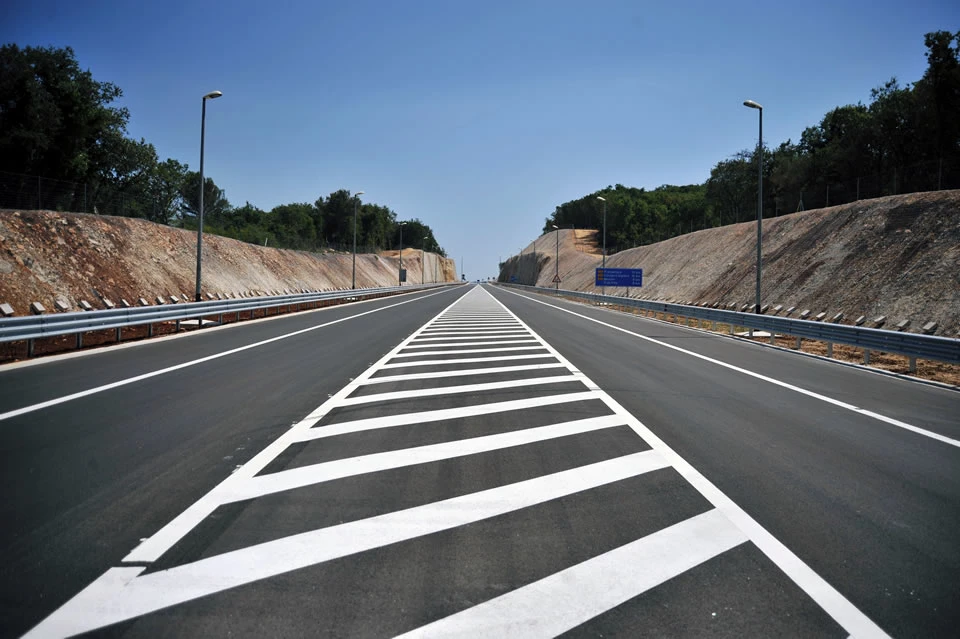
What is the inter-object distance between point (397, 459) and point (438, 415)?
6.24 feet

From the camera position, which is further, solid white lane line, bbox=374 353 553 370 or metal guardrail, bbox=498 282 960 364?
solid white lane line, bbox=374 353 553 370

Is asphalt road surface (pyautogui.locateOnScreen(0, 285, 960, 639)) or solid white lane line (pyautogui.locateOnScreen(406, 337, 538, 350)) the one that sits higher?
solid white lane line (pyautogui.locateOnScreen(406, 337, 538, 350))

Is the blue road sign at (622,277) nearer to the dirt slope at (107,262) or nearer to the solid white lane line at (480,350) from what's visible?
the dirt slope at (107,262)

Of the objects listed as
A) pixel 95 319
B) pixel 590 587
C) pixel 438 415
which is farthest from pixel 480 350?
pixel 590 587

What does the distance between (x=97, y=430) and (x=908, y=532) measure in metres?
7.42

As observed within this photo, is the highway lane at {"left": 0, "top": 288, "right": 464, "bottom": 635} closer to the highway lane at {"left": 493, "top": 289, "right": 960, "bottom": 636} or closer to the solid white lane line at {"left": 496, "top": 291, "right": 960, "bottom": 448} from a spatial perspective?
the highway lane at {"left": 493, "top": 289, "right": 960, "bottom": 636}

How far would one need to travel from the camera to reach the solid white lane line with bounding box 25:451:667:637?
9.97 feet

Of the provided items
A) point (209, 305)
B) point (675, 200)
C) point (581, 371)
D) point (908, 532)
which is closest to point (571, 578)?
point (908, 532)

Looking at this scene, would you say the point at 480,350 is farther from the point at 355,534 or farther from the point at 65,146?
the point at 65,146

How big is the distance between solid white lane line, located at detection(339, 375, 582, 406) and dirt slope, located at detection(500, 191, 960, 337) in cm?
1596

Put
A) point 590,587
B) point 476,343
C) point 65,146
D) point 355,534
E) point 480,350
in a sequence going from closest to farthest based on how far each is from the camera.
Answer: point 590,587, point 355,534, point 480,350, point 476,343, point 65,146

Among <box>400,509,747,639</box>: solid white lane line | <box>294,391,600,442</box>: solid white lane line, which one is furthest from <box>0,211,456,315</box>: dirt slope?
<box>400,509,747,639</box>: solid white lane line

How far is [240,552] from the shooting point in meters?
3.71

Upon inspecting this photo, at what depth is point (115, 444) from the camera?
614 cm
